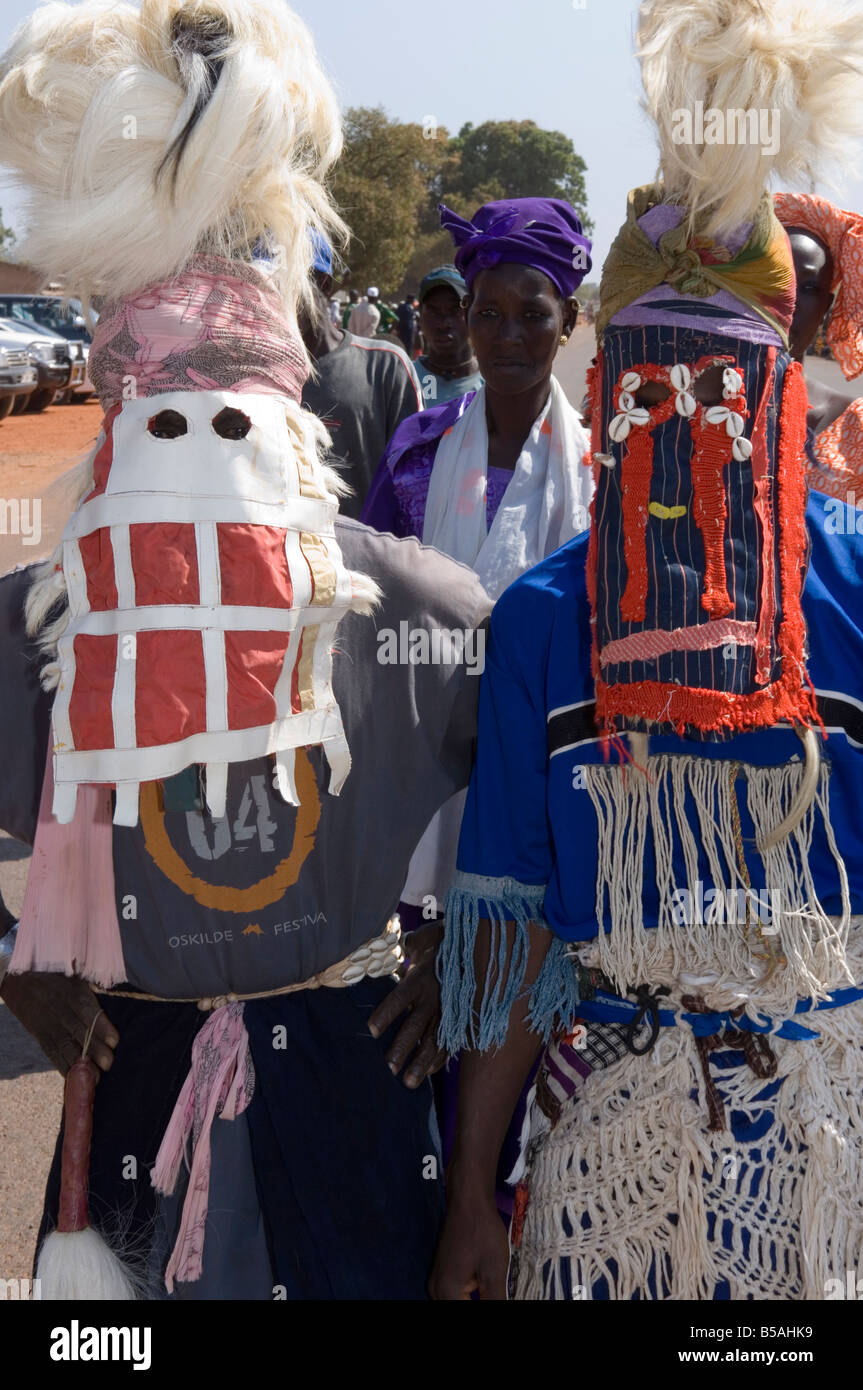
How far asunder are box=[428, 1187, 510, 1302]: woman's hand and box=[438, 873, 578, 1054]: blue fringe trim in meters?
0.23

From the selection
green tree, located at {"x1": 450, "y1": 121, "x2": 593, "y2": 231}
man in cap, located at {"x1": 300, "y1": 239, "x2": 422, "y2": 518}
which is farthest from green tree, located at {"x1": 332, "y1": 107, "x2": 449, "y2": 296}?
green tree, located at {"x1": 450, "y1": 121, "x2": 593, "y2": 231}

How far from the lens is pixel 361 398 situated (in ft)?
15.3

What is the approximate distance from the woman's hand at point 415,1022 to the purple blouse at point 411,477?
1388 millimetres

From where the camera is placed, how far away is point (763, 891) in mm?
1714

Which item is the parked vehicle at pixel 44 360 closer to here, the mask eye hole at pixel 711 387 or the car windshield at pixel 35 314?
the car windshield at pixel 35 314

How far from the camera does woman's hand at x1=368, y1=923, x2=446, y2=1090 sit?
1.95 m

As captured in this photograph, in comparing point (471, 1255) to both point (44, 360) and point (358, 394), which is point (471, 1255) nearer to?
point (358, 394)

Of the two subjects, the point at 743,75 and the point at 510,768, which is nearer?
the point at 743,75

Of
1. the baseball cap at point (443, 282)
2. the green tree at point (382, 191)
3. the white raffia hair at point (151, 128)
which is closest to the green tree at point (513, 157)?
the green tree at point (382, 191)

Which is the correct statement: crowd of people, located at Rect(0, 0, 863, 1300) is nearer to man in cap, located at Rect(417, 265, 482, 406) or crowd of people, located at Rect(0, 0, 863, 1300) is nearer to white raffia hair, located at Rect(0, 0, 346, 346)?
white raffia hair, located at Rect(0, 0, 346, 346)

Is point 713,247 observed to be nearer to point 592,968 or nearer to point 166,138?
point 166,138

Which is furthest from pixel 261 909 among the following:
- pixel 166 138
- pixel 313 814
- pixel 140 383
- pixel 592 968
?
pixel 166 138

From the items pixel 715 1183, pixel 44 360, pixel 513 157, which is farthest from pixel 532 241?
pixel 513 157

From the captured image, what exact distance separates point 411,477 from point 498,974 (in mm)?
1667
